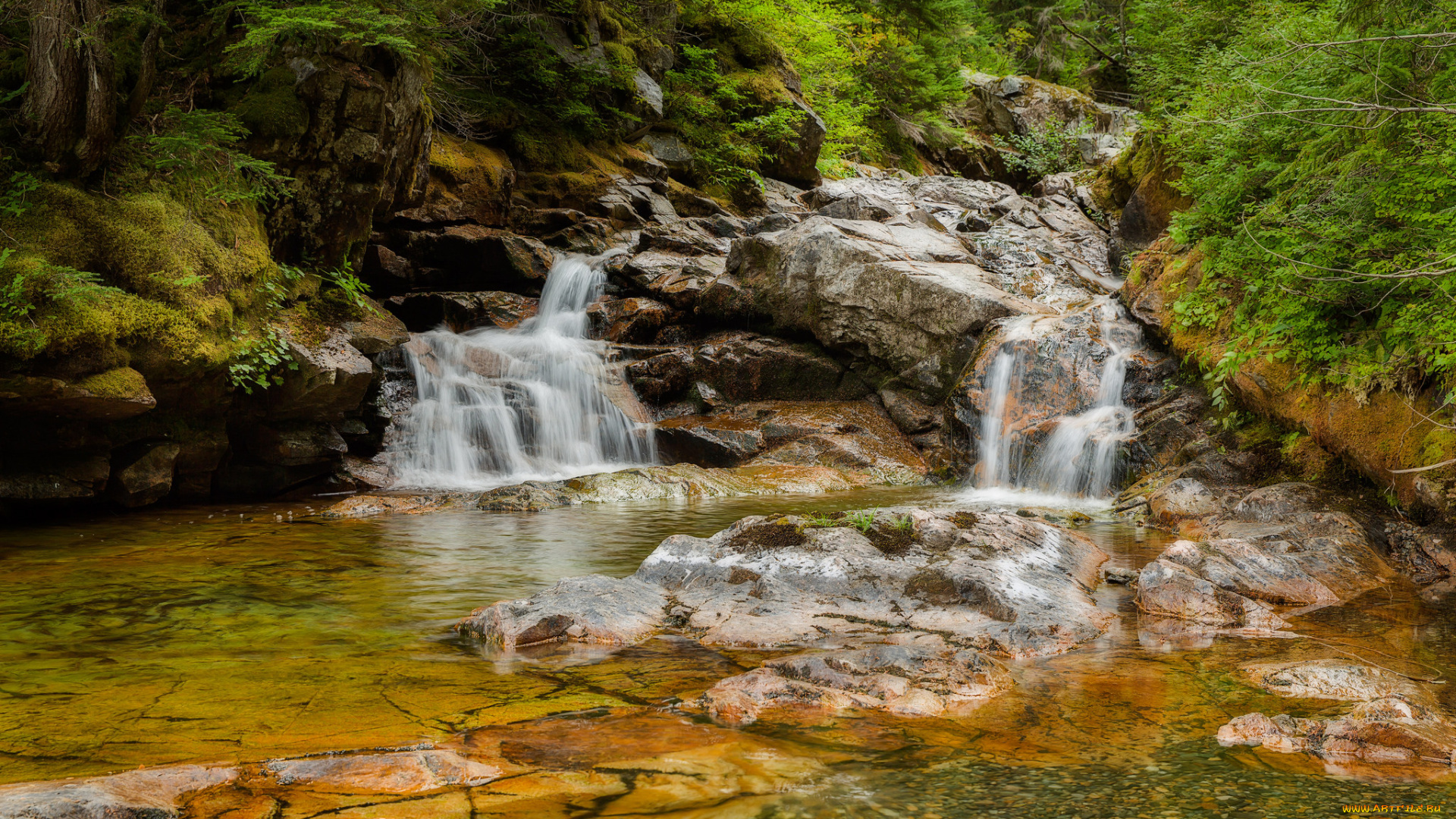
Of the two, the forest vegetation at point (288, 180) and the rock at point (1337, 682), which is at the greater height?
the forest vegetation at point (288, 180)

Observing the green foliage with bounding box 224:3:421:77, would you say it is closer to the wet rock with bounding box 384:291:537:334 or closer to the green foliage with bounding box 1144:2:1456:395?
the wet rock with bounding box 384:291:537:334

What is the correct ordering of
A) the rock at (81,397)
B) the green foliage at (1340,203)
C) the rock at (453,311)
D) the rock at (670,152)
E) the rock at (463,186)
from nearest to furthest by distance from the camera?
the green foliage at (1340,203), the rock at (81,397), the rock at (453,311), the rock at (463,186), the rock at (670,152)

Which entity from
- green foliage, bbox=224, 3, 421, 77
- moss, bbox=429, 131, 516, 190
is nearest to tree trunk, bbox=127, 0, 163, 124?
green foliage, bbox=224, 3, 421, 77

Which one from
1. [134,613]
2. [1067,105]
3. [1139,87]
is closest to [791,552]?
[134,613]

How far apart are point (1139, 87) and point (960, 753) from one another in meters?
24.7

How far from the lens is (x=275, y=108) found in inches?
375

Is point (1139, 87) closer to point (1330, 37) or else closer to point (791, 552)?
point (1330, 37)

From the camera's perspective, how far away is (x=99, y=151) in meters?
7.83

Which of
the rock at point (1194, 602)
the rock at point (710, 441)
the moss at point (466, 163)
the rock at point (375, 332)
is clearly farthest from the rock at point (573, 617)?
the moss at point (466, 163)

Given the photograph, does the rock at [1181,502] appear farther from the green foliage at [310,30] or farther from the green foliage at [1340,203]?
the green foliage at [310,30]

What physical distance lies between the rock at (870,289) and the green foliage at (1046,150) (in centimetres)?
1586

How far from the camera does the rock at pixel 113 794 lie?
7.40 feet

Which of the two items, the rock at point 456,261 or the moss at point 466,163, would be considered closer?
the rock at point 456,261

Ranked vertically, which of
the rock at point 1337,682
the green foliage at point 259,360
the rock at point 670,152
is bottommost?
the rock at point 1337,682
